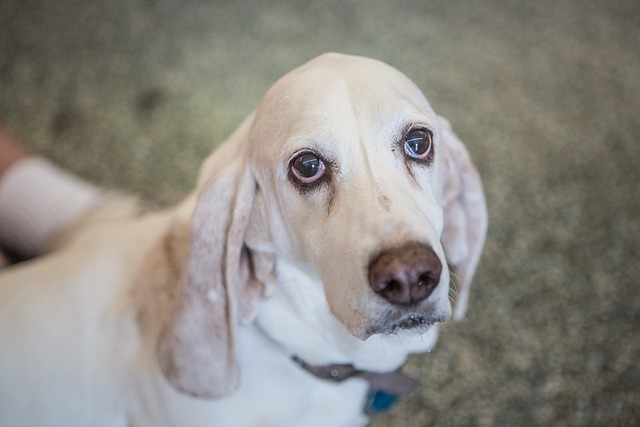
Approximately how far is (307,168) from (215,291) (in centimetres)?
28

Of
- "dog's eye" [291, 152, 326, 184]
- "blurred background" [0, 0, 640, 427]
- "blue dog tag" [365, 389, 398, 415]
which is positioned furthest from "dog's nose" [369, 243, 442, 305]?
"blurred background" [0, 0, 640, 427]

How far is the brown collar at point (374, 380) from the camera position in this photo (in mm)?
1114

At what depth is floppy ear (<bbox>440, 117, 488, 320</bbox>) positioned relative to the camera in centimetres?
113

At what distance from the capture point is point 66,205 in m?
1.72

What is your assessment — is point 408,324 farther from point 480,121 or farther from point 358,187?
point 480,121

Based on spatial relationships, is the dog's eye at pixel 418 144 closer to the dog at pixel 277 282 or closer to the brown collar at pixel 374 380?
the dog at pixel 277 282

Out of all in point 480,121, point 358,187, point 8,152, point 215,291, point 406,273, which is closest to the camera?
point 406,273

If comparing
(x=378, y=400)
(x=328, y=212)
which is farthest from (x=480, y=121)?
(x=328, y=212)

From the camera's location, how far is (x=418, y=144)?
972 millimetres

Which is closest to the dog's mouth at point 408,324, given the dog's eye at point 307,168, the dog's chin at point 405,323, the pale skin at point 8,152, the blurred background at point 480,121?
the dog's chin at point 405,323

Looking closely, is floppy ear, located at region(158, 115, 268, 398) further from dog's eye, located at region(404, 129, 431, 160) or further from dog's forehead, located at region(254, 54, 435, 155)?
dog's eye, located at region(404, 129, 431, 160)

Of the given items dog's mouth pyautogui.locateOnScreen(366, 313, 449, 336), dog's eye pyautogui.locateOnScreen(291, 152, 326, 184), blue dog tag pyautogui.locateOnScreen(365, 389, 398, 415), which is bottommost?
blue dog tag pyautogui.locateOnScreen(365, 389, 398, 415)

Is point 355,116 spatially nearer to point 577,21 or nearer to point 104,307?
point 104,307

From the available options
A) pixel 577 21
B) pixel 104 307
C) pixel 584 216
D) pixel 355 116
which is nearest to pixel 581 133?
pixel 584 216
